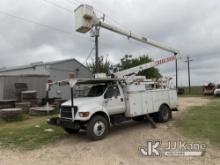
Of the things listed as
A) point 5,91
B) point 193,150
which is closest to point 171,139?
point 193,150

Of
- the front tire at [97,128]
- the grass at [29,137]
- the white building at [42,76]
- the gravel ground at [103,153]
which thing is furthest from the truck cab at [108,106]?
the white building at [42,76]

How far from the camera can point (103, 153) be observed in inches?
287

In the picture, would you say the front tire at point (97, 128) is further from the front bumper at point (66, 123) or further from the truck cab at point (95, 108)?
the front bumper at point (66, 123)

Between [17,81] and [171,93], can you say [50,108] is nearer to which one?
[17,81]

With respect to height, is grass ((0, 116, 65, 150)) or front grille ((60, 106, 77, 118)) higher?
Result: front grille ((60, 106, 77, 118))

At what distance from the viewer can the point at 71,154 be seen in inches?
287

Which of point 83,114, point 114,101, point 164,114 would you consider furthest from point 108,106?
point 164,114

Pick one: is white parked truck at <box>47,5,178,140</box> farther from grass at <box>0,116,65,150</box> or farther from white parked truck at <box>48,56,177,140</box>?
grass at <box>0,116,65,150</box>

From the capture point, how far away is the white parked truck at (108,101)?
28.3 ft

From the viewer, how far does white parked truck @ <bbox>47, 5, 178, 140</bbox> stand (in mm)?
8617

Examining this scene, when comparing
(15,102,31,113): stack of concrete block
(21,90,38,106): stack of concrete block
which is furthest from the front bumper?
(21,90,38,106): stack of concrete block

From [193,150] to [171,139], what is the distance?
49.5 inches

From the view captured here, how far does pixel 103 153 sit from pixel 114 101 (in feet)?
9.30

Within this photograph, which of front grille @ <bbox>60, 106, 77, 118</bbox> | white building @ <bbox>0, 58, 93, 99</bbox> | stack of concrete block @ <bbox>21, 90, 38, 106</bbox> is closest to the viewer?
front grille @ <bbox>60, 106, 77, 118</bbox>
